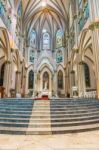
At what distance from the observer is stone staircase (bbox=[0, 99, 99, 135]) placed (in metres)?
4.62

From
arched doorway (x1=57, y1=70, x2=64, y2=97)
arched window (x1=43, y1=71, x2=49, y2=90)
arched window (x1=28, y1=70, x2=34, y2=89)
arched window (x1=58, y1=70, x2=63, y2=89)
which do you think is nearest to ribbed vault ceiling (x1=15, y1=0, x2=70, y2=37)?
arched window (x1=28, y1=70, x2=34, y2=89)

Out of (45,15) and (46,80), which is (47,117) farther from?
(45,15)

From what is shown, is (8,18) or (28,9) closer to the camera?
(8,18)

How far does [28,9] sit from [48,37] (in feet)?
19.7

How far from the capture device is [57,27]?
25000mm

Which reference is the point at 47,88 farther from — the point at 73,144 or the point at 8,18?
the point at 73,144

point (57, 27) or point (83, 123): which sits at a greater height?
point (57, 27)

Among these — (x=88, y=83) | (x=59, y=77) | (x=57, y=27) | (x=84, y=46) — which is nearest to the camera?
(x=84, y=46)

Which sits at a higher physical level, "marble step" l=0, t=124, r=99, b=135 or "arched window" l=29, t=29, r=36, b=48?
"arched window" l=29, t=29, r=36, b=48

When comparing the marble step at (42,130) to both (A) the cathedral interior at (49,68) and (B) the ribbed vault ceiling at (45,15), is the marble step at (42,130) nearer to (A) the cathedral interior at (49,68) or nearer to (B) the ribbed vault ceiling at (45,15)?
(A) the cathedral interior at (49,68)

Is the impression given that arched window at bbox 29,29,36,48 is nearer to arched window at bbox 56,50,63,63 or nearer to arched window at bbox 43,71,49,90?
arched window at bbox 56,50,63,63

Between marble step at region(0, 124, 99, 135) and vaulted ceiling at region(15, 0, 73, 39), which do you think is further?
vaulted ceiling at region(15, 0, 73, 39)

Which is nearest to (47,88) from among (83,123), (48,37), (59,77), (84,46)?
(59,77)

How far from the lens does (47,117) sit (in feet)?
17.3
